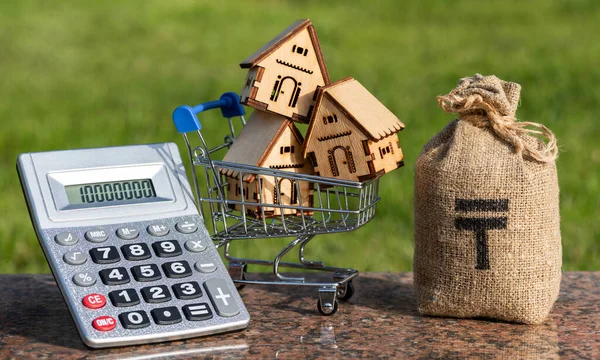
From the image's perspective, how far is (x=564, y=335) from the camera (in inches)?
88.3

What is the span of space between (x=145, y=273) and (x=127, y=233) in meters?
0.15

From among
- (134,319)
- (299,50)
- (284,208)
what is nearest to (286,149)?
(284,208)

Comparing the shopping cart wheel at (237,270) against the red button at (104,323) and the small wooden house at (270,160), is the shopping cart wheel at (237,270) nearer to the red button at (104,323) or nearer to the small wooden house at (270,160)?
the small wooden house at (270,160)

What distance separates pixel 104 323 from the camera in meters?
2.08

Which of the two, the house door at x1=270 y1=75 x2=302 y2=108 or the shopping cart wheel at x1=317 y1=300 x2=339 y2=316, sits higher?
the house door at x1=270 y1=75 x2=302 y2=108

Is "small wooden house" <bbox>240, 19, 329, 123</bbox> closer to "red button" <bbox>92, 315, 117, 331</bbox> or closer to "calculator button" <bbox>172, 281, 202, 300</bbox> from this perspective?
"calculator button" <bbox>172, 281, 202, 300</bbox>

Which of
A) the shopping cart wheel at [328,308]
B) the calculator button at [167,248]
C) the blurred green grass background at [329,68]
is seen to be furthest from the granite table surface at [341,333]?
the blurred green grass background at [329,68]

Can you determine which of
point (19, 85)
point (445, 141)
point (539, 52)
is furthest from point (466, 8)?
point (445, 141)

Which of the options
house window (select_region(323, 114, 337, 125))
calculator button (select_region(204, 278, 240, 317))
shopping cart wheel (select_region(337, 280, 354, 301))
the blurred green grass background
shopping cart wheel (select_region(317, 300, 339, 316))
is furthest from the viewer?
the blurred green grass background

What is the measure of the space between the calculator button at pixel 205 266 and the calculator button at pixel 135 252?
0.12 meters

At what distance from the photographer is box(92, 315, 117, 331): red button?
2074 mm

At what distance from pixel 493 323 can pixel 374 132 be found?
0.57 metres

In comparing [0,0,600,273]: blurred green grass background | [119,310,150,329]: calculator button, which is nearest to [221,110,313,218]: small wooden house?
[119,310,150,329]: calculator button

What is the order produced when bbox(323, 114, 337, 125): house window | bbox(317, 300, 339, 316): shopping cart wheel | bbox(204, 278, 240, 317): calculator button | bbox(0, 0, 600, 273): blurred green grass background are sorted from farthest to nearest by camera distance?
bbox(0, 0, 600, 273): blurred green grass background, bbox(317, 300, 339, 316): shopping cart wheel, bbox(323, 114, 337, 125): house window, bbox(204, 278, 240, 317): calculator button
